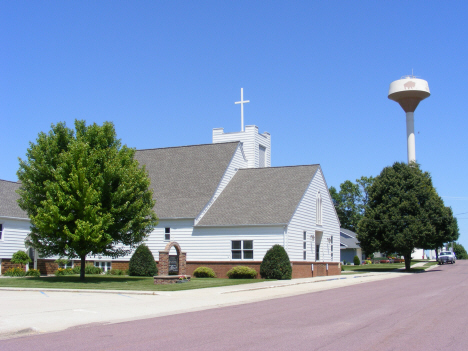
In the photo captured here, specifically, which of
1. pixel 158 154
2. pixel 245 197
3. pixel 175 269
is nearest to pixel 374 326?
pixel 175 269

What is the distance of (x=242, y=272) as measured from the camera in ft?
99.4

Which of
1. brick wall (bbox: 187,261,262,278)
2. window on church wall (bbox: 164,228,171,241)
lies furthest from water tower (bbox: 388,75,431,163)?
window on church wall (bbox: 164,228,171,241)

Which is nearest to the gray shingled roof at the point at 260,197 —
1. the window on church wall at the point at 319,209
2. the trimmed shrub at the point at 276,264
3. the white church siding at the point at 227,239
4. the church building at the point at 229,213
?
the church building at the point at 229,213

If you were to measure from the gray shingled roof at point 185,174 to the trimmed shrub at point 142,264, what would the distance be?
140 inches

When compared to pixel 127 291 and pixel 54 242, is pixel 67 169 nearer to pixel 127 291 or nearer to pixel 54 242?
pixel 54 242

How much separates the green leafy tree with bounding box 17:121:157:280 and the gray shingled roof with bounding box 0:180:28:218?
7.90 meters

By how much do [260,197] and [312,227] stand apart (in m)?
4.47

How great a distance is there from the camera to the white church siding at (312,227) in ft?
106

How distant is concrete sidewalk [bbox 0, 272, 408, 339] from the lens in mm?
12141

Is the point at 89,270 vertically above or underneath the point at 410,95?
underneath

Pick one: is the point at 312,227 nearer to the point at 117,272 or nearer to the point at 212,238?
the point at 212,238

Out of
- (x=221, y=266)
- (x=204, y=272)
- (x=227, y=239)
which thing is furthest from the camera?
(x=227, y=239)

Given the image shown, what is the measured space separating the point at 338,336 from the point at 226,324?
2853 millimetres

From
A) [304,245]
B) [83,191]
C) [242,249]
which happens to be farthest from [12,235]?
[304,245]
